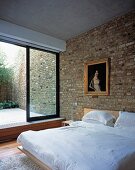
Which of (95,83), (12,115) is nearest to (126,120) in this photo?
(95,83)

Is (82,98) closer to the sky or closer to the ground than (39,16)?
closer to the ground

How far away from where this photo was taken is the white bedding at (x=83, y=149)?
5.40 ft

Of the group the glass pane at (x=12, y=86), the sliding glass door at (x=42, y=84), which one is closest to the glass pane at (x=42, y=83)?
the sliding glass door at (x=42, y=84)

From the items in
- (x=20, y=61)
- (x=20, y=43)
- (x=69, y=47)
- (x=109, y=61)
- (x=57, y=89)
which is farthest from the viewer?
(x=20, y=61)

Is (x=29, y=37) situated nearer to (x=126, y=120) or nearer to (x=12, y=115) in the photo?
(x=126, y=120)

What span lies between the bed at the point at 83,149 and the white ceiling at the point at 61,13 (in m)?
2.35

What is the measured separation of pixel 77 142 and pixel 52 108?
2.92 metres

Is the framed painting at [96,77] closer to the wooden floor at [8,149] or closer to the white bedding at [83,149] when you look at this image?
the white bedding at [83,149]

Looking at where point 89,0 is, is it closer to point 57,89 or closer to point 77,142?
point 77,142

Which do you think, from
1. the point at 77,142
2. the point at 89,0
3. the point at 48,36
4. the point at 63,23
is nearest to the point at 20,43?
the point at 48,36

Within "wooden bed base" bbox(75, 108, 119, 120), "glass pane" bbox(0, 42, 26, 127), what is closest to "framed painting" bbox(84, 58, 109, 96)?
"wooden bed base" bbox(75, 108, 119, 120)

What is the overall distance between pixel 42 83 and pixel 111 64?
7.21 feet

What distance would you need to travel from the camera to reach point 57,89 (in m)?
5.19

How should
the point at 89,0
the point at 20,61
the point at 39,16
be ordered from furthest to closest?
the point at 20,61 → the point at 39,16 → the point at 89,0
